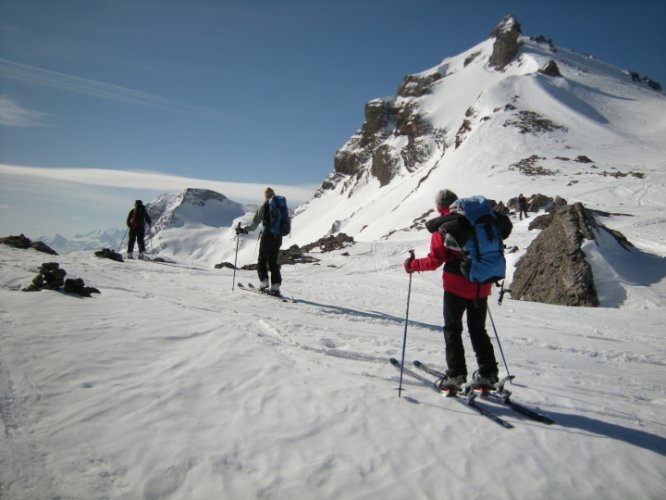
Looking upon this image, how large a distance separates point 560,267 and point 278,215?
8.73 meters

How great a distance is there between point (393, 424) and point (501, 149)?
49218 millimetres

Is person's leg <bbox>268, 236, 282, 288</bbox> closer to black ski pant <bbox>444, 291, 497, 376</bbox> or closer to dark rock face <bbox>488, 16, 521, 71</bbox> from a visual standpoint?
black ski pant <bbox>444, 291, 497, 376</bbox>

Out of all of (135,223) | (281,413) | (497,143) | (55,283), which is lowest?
(281,413)

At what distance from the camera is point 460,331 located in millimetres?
4027

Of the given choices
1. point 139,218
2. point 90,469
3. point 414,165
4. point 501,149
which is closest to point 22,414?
point 90,469

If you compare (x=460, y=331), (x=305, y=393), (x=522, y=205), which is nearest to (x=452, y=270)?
(x=460, y=331)

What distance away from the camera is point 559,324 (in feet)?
27.7

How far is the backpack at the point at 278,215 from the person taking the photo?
8.55 m

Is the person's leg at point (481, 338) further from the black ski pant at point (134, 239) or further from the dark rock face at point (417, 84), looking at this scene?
the dark rock face at point (417, 84)

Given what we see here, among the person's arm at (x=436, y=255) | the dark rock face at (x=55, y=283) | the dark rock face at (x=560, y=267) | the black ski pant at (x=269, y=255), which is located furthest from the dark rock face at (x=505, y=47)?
the dark rock face at (x=55, y=283)

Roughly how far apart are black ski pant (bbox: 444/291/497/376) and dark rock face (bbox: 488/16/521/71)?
104 meters

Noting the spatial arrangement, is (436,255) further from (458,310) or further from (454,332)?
(454,332)

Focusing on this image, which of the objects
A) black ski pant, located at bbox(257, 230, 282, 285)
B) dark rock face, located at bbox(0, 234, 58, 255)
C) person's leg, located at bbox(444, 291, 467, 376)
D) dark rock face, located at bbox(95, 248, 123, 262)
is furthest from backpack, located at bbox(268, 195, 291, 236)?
dark rock face, located at bbox(0, 234, 58, 255)

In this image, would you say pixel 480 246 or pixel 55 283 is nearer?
pixel 480 246
